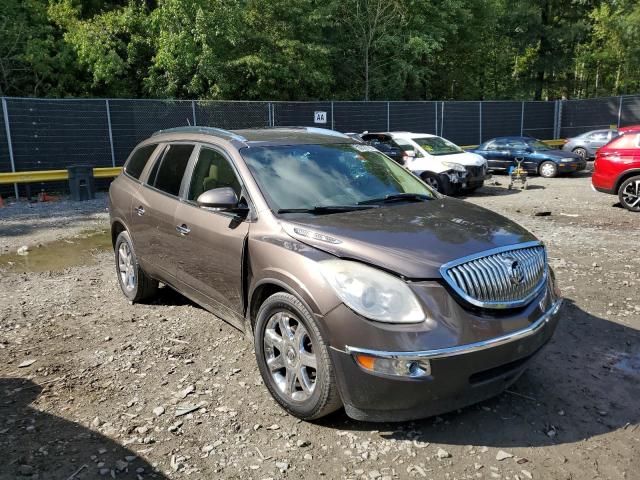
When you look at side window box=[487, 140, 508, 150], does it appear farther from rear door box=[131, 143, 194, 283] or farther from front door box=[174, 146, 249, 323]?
front door box=[174, 146, 249, 323]

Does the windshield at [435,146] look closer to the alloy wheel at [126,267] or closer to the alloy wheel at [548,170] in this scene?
the alloy wheel at [548,170]

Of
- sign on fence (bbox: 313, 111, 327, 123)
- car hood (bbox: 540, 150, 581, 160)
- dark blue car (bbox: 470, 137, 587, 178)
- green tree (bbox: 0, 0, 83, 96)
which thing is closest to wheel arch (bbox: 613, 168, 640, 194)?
dark blue car (bbox: 470, 137, 587, 178)

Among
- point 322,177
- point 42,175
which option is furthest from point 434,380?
point 42,175

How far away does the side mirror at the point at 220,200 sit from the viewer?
3.65m

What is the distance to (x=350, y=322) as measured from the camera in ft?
9.33

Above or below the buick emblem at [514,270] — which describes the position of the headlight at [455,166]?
below

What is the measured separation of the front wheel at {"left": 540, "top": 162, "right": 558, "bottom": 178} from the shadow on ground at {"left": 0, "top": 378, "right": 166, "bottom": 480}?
16646 mm

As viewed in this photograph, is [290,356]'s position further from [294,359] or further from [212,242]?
[212,242]

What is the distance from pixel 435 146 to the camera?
47.9 feet

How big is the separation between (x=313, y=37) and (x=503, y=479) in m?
21.4

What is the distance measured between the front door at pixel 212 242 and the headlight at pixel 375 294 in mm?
997

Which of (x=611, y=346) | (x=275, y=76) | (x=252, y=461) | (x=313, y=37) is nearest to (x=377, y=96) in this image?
(x=313, y=37)

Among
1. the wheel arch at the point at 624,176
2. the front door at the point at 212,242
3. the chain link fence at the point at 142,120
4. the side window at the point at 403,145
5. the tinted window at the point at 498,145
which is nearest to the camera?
the front door at the point at 212,242

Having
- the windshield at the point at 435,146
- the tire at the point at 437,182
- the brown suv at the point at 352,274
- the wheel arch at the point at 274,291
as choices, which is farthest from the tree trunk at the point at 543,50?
the wheel arch at the point at 274,291
